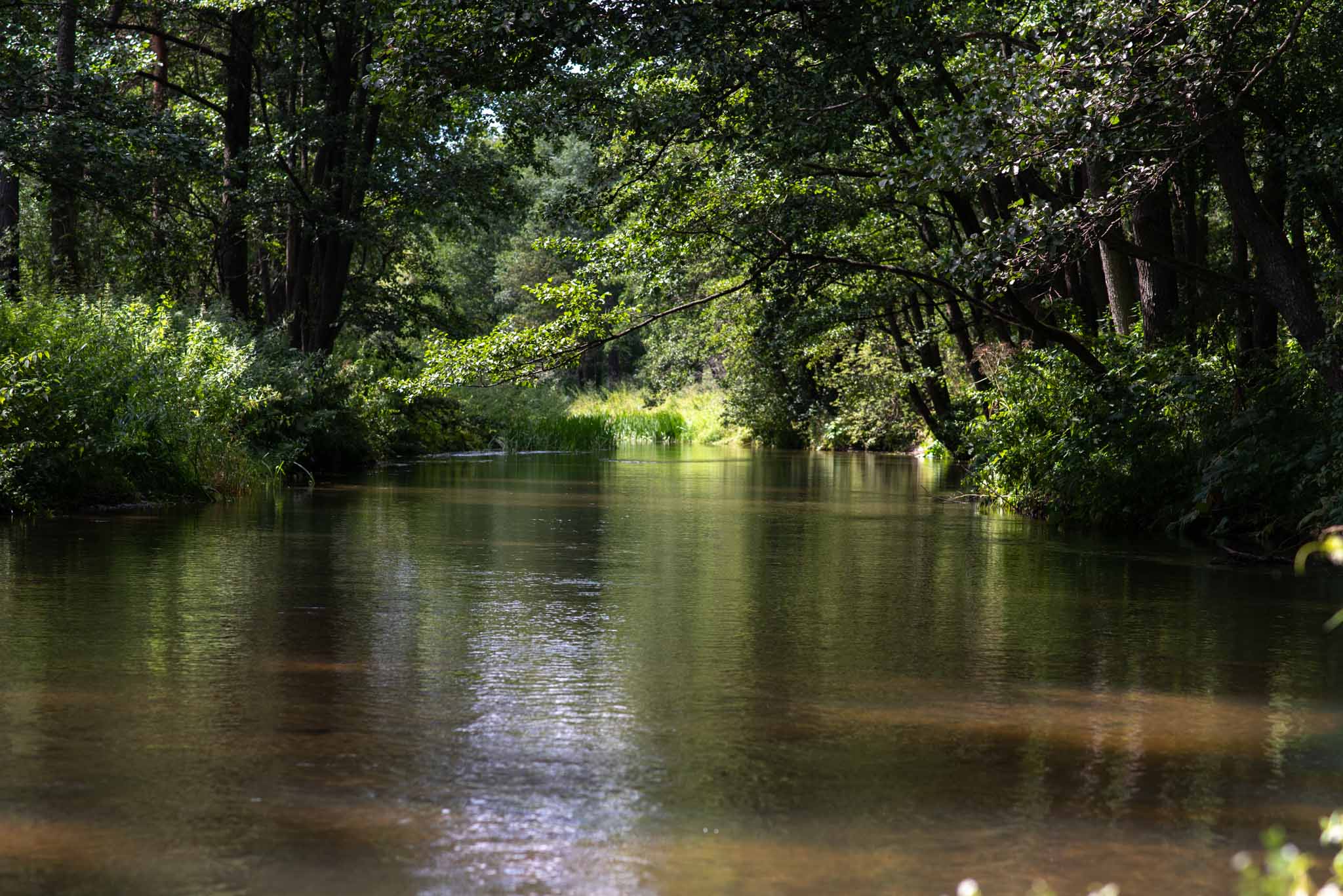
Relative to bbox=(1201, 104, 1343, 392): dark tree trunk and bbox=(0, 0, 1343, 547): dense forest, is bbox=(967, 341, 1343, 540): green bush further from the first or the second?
bbox=(1201, 104, 1343, 392): dark tree trunk

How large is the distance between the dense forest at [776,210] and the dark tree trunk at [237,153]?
0.45 feet

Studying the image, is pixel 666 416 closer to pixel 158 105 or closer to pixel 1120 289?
pixel 158 105

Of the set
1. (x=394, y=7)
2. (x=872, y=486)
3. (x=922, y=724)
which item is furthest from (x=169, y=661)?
(x=872, y=486)

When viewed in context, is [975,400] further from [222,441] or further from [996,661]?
[996,661]

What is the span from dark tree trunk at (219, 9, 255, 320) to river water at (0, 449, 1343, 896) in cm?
1457

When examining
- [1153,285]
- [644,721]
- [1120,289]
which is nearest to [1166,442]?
[1153,285]

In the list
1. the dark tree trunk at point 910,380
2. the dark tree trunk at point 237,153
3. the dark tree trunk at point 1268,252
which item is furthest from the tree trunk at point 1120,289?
the dark tree trunk at point 237,153

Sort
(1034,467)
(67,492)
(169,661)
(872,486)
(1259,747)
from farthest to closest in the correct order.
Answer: (872,486) < (1034,467) < (67,492) < (169,661) < (1259,747)

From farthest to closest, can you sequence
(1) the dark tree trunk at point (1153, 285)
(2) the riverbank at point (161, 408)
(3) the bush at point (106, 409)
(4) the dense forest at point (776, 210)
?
(1) the dark tree trunk at point (1153, 285) < (2) the riverbank at point (161, 408) < (3) the bush at point (106, 409) < (4) the dense forest at point (776, 210)

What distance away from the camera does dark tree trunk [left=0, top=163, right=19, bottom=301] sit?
18516 mm

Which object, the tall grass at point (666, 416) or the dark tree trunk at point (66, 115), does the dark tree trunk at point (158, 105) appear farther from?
the tall grass at point (666, 416)

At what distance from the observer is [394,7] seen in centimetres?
1470

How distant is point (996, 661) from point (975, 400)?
11311 mm

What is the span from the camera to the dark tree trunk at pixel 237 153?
24609 millimetres
